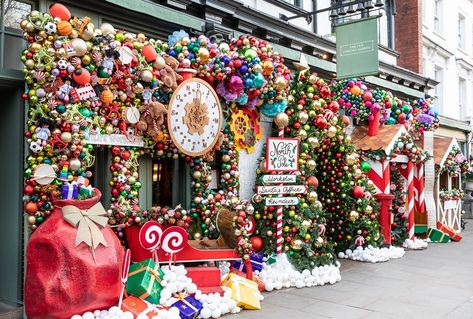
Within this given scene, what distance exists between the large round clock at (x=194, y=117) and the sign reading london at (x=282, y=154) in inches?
46.6

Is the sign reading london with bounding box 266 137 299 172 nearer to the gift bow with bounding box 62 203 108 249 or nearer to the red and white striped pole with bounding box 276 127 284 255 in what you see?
the red and white striped pole with bounding box 276 127 284 255

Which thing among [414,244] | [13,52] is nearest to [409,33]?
[414,244]

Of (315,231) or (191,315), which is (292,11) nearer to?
(315,231)

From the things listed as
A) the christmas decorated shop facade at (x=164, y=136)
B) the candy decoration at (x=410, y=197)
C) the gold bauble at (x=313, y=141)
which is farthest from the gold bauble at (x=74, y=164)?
the candy decoration at (x=410, y=197)

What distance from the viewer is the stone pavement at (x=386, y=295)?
6.71m

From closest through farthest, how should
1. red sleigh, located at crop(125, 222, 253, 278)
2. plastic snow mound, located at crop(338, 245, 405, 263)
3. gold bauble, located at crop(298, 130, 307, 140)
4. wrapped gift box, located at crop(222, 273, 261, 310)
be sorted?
1. red sleigh, located at crop(125, 222, 253, 278)
2. wrapped gift box, located at crop(222, 273, 261, 310)
3. gold bauble, located at crop(298, 130, 307, 140)
4. plastic snow mound, located at crop(338, 245, 405, 263)

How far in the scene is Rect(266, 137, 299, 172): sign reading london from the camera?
838 cm

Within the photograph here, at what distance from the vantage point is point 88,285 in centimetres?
525

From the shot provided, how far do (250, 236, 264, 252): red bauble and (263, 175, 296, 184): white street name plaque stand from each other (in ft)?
3.21

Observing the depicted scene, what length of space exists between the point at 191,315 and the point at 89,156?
233cm

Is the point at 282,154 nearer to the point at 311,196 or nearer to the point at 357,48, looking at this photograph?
the point at 311,196

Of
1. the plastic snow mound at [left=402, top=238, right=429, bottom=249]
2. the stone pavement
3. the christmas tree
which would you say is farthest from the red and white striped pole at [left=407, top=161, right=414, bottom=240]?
the christmas tree

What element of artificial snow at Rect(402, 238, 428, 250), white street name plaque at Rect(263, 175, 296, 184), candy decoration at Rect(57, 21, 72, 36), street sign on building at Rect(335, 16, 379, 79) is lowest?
artificial snow at Rect(402, 238, 428, 250)

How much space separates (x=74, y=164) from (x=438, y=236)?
10.8 m
